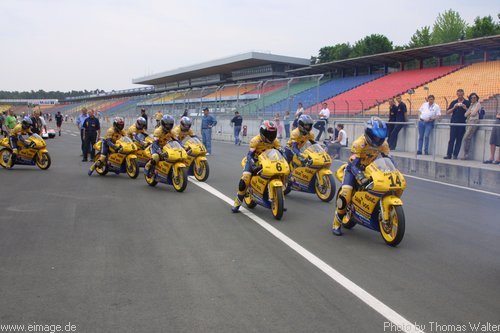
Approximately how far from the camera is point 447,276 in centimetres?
536

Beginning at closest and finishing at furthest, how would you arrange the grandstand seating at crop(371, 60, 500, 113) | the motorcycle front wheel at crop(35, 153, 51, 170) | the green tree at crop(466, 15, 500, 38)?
the motorcycle front wheel at crop(35, 153, 51, 170), the grandstand seating at crop(371, 60, 500, 113), the green tree at crop(466, 15, 500, 38)

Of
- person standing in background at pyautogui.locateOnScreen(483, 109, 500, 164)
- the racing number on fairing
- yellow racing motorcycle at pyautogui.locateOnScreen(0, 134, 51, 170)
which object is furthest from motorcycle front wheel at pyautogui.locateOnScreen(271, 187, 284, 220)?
yellow racing motorcycle at pyautogui.locateOnScreen(0, 134, 51, 170)

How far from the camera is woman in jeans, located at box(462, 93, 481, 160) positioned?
1411 centimetres

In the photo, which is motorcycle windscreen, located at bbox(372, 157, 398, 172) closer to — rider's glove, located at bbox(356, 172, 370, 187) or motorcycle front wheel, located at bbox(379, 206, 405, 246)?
rider's glove, located at bbox(356, 172, 370, 187)

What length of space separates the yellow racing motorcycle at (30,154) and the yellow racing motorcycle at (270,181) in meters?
8.59

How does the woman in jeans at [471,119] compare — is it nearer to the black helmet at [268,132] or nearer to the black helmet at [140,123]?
the black helmet at [268,132]

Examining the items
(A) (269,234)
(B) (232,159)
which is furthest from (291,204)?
(B) (232,159)

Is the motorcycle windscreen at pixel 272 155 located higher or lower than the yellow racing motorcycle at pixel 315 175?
higher

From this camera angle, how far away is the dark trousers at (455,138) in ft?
47.4

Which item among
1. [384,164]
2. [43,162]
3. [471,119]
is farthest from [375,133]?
[43,162]

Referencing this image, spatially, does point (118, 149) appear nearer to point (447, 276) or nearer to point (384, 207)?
point (384, 207)

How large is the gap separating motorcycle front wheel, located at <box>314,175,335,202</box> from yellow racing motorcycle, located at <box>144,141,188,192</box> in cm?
274

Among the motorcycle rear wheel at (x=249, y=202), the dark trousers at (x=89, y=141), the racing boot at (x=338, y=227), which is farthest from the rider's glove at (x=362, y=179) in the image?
the dark trousers at (x=89, y=141)

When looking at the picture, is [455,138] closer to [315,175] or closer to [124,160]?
[315,175]
